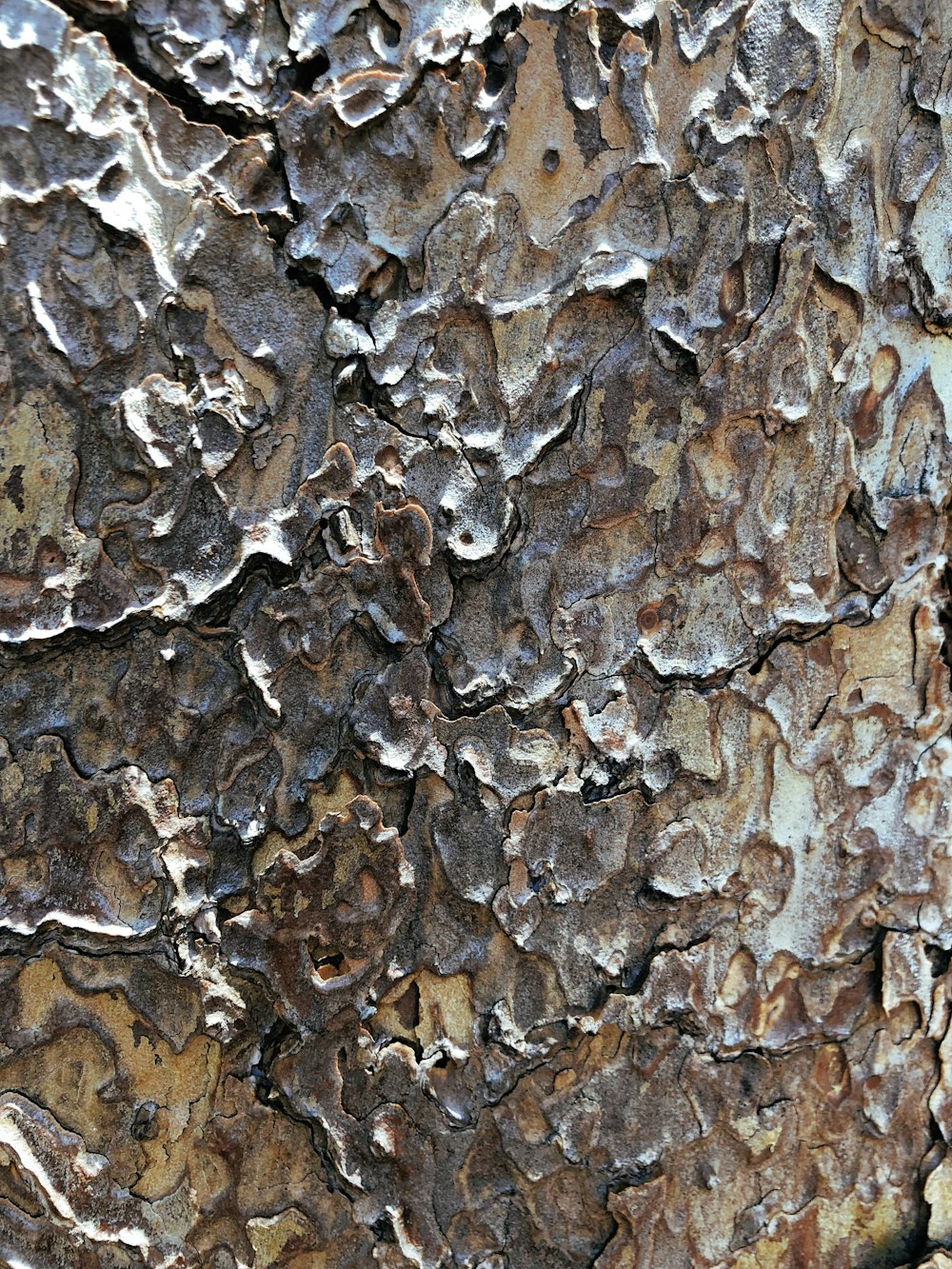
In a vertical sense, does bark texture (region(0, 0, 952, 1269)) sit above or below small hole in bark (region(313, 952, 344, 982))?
above

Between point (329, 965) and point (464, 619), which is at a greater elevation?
point (464, 619)

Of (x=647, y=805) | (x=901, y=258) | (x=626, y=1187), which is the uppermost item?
(x=901, y=258)

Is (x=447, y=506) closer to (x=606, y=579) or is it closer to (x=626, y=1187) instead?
(x=606, y=579)

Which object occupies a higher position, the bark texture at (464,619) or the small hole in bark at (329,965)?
the bark texture at (464,619)

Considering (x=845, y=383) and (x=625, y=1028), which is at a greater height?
(x=845, y=383)

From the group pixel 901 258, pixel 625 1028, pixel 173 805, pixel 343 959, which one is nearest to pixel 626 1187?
pixel 625 1028

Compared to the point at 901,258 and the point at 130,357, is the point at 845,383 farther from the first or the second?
the point at 130,357

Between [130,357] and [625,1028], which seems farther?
[625,1028]
